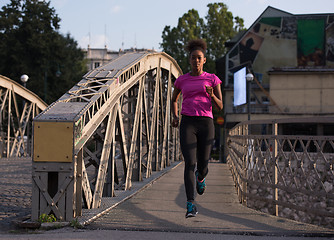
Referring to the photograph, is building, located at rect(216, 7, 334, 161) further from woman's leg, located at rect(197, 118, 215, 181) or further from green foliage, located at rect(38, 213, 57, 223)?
green foliage, located at rect(38, 213, 57, 223)

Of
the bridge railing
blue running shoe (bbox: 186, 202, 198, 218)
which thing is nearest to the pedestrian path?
blue running shoe (bbox: 186, 202, 198, 218)

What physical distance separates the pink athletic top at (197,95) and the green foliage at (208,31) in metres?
62.3

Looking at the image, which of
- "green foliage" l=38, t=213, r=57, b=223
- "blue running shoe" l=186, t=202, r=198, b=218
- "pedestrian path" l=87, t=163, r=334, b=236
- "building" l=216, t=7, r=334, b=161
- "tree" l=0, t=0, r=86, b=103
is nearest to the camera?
"pedestrian path" l=87, t=163, r=334, b=236

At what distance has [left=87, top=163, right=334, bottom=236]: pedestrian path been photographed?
5.55 metres

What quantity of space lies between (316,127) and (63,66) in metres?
24.2

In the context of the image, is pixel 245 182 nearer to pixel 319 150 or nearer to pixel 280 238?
pixel 319 150

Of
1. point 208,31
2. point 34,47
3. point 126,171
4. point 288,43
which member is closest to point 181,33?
point 208,31

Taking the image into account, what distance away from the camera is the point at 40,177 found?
573 cm

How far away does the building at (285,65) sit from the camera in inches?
1880

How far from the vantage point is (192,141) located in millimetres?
6113

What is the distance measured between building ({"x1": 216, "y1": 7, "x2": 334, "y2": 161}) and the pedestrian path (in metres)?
39.9

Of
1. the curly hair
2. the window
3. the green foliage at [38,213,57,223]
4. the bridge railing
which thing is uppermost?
the window

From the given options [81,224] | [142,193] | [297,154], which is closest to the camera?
[81,224]

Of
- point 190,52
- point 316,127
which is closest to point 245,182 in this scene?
point 190,52
